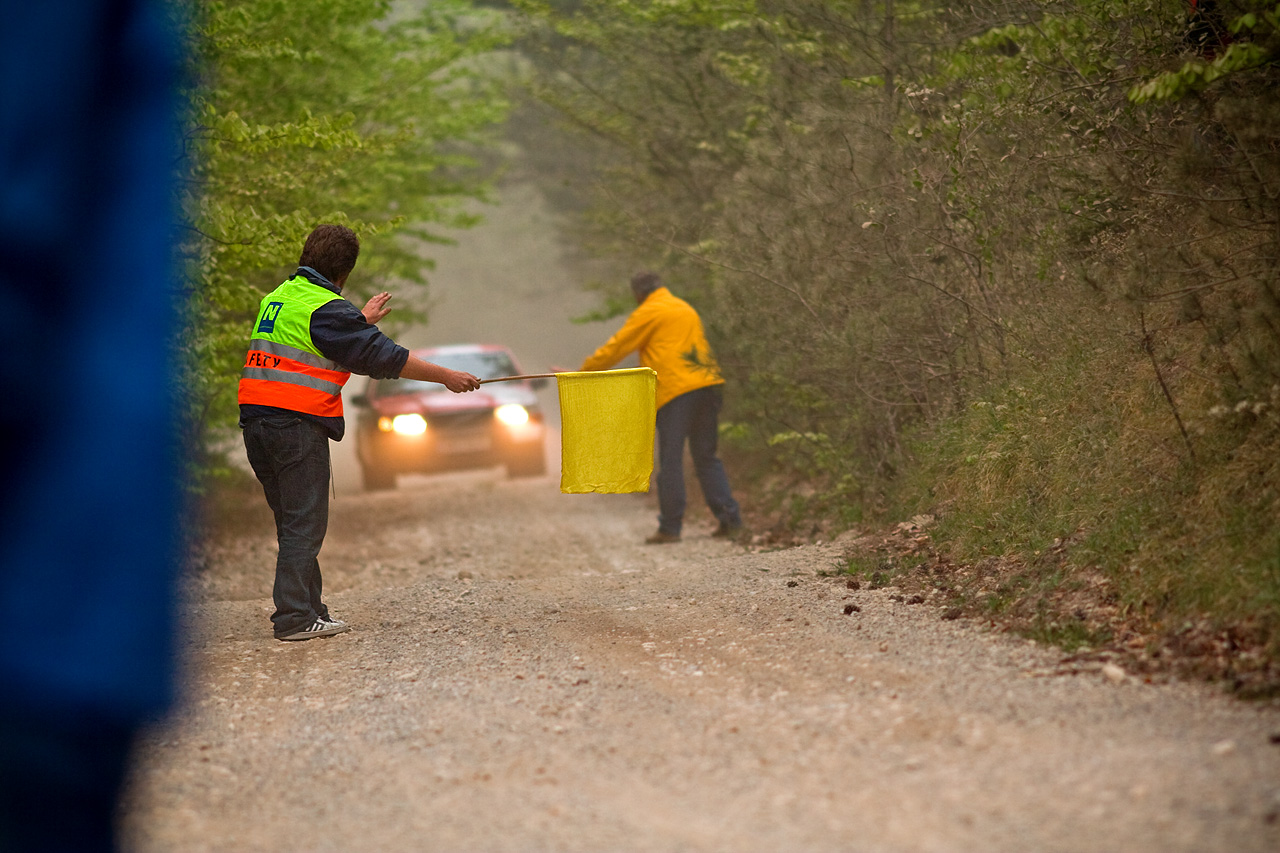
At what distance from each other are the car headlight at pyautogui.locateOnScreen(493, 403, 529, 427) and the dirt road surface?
663cm

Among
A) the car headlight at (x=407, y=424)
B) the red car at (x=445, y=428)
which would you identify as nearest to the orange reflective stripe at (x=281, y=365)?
the red car at (x=445, y=428)

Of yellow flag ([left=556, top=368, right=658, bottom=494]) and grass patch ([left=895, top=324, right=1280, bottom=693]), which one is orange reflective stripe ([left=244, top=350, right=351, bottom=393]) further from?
grass patch ([left=895, top=324, right=1280, bottom=693])

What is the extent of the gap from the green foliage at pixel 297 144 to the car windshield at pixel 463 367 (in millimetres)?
1547

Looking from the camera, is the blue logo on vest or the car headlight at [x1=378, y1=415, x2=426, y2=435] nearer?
the blue logo on vest

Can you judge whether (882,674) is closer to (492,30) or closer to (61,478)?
(61,478)

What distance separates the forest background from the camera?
570 centimetres

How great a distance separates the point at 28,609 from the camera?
18.8ft

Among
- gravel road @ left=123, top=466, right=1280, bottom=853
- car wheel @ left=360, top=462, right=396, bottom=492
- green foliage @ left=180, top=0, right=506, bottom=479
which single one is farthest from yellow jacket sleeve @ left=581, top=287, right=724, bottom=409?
car wheel @ left=360, top=462, right=396, bottom=492

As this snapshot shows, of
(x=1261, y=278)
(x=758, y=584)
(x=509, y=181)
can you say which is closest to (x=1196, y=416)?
(x=1261, y=278)

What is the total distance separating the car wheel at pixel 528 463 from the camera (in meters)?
15.1

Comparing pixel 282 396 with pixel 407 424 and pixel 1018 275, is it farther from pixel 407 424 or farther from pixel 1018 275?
pixel 407 424

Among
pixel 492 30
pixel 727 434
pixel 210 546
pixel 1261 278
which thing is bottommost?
pixel 210 546

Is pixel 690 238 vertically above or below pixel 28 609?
above

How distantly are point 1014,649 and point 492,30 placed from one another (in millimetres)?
15125
